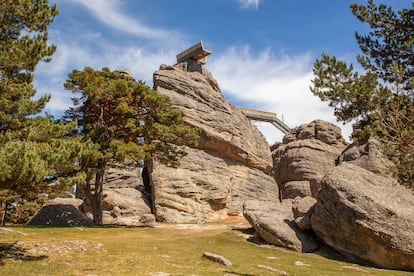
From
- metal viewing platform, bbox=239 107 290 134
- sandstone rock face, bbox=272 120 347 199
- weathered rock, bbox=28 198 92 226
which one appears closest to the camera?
weathered rock, bbox=28 198 92 226

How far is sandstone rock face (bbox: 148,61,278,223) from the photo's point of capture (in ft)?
127

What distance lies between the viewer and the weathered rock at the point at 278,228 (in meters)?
24.2

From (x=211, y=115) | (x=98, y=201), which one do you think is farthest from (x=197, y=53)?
(x=98, y=201)

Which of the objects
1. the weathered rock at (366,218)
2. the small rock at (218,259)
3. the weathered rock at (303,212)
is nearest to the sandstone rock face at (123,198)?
the weathered rock at (303,212)

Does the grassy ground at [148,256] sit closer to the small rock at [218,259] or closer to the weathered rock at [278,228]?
the small rock at [218,259]

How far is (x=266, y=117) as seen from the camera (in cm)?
7100

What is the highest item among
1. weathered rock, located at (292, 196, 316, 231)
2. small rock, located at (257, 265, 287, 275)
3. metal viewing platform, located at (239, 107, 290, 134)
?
metal viewing platform, located at (239, 107, 290, 134)

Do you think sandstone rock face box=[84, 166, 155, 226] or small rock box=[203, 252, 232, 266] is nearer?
small rock box=[203, 252, 232, 266]

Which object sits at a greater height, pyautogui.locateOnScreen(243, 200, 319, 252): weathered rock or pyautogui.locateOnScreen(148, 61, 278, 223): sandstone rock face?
pyautogui.locateOnScreen(148, 61, 278, 223): sandstone rock face

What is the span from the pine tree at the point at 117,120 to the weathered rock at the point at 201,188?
6.07 meters

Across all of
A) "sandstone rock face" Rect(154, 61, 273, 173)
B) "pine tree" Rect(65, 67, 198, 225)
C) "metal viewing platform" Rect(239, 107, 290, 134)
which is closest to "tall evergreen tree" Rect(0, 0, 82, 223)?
"pine tree" Rect(65, 67, 198, 225)

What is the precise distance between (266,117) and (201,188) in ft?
110

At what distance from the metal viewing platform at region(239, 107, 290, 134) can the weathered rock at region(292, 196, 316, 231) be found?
4157 cm

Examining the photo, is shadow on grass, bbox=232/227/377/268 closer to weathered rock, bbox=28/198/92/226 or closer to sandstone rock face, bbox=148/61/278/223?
sandstone rock face, bbox=148/61/278/223
